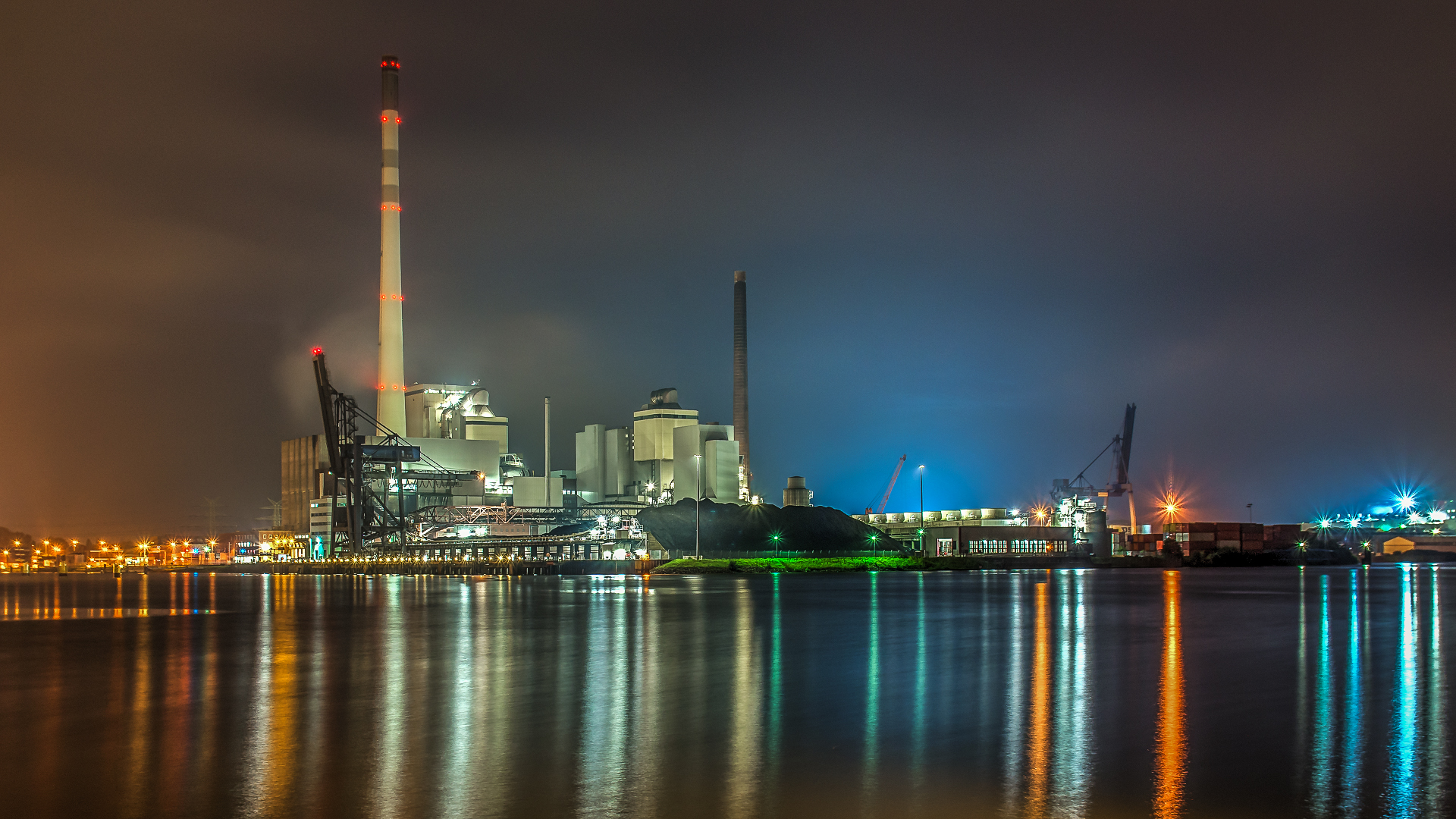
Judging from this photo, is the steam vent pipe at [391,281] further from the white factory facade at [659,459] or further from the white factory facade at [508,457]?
the white factory facade at [659,459]

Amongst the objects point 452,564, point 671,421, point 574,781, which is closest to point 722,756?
point 574,781

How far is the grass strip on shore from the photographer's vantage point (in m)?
88.5

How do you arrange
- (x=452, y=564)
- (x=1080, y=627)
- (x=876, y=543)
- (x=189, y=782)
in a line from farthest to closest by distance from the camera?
(x=876, y=543)
(x=452, y=564)
(x=1080, y=627)
(x=189, y=782)

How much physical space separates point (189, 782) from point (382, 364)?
121956mm

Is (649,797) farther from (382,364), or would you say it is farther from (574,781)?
(382,364)

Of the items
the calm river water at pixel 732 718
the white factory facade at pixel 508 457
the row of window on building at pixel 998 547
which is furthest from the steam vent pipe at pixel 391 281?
the calm river water at pixel 732 718

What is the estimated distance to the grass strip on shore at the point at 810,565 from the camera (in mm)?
88500

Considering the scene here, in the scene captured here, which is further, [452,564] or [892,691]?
[452,564]

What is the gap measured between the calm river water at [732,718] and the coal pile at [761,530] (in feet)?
294

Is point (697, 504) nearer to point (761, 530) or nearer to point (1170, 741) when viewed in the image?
point (761, 530)

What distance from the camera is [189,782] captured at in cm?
1075

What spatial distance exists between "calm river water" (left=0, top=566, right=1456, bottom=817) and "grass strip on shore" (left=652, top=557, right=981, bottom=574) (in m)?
56.4

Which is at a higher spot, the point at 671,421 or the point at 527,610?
the point at 671,421

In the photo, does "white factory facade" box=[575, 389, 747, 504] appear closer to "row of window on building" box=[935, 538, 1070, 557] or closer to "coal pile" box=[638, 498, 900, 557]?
"coal pile" box=[638, 498, 900, 557]
